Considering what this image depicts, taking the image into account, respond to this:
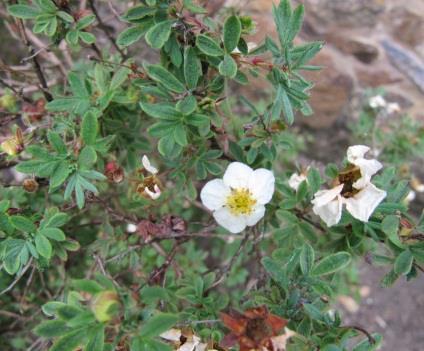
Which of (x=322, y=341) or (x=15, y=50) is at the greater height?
(x=322, y=341)

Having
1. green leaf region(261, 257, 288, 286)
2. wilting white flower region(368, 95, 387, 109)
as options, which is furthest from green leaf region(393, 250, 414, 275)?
wilting white flower region(368, 95, 387, 109)

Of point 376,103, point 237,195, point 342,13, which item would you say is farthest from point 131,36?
point 342,13

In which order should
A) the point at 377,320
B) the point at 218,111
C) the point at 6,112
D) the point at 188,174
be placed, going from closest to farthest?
the point at 218,111, the point at 188,174, the point at 6,112, the point at 377,320

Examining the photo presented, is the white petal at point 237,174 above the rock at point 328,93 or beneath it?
above

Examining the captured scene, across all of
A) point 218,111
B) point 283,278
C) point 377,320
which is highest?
point 218,111

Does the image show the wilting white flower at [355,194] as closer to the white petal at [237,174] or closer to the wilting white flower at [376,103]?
the white petal at [237,174]

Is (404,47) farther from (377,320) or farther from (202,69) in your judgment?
(202,69)

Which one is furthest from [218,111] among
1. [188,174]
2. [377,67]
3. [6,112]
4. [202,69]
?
[377,67]

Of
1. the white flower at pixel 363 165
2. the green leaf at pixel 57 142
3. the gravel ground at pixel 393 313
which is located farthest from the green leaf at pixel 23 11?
the gravel ground at pixel 393 313
